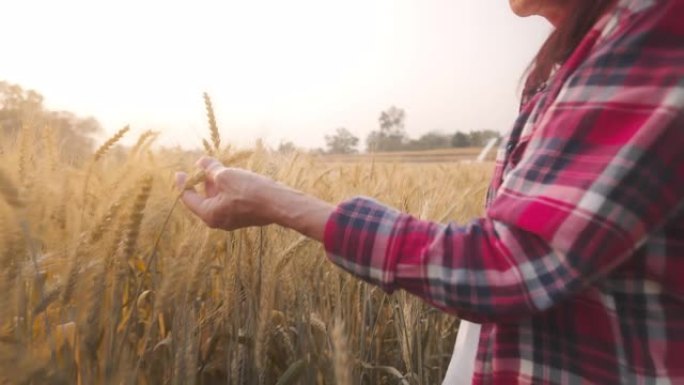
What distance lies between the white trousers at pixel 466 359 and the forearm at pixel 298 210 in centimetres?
37

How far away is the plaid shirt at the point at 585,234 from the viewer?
600mm

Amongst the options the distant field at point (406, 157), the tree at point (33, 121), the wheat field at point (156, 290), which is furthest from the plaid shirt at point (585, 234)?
the distant field at point (406, 157)

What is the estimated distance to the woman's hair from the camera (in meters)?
0.73

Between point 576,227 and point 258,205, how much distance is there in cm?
38

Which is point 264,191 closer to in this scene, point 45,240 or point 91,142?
point 45,240

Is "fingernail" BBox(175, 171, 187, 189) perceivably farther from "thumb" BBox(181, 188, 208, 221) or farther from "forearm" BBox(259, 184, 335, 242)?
"forearm" BBox(259, 184, 335, 242)

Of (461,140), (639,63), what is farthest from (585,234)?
(461,140)

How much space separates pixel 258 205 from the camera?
0.73 m

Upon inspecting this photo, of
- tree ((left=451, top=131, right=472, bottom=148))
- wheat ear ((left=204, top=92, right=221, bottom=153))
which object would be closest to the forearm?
wheat ear ((left=204, top=92, right=221, bottom=153))

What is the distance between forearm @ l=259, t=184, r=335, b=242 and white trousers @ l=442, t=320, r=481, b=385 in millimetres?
371

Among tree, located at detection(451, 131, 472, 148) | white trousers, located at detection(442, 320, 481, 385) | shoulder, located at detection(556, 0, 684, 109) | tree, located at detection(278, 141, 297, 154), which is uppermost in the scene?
shoulder, located at detection(556, 0, 684, 109)

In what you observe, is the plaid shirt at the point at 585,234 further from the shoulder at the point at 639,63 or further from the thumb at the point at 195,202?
the thumb at the point at 195,202

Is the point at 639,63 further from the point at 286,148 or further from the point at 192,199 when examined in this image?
the point at 286,148

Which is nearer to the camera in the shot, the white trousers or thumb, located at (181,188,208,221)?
thumb, located at (181,188,208,221)
